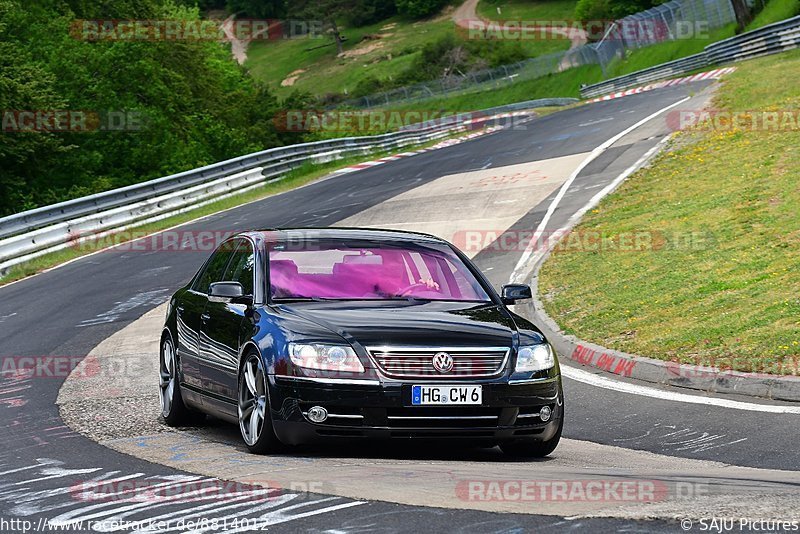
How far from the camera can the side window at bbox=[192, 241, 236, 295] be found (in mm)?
9820

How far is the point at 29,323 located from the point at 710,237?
9.44 metres

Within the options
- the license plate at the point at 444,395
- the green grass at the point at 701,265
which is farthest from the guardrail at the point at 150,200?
the license plate at the point at 444,395

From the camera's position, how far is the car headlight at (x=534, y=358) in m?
7.99

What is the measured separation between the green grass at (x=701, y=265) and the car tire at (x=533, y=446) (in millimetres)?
3162

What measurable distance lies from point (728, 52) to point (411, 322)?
49337 mm

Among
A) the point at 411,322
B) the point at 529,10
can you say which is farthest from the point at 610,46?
the point at 411,322

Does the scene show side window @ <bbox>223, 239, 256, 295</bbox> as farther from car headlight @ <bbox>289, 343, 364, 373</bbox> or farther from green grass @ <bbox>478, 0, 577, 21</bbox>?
green grass @ <bbox>478, 0, 577, 21</bbox>

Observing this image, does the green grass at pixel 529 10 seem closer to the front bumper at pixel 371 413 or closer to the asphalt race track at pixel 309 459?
the asphalt race track at pixel 309 459

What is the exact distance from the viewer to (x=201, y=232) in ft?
89.8

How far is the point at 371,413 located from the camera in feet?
25.0

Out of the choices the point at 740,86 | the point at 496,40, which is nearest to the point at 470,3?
the point at 496,40

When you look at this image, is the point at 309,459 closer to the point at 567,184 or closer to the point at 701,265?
the point at 701,265

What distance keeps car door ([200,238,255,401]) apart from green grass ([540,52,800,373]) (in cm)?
446

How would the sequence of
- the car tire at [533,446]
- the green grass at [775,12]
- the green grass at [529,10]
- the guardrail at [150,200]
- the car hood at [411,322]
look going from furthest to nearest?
the green grass at [529,10] < the green grass at [775,12] < the guardrail at [150,200] < the car tire at [533,446] < the car hood at [411,322]
